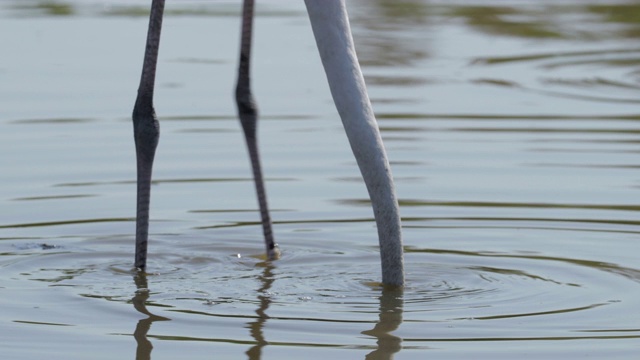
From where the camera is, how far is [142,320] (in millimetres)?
4363

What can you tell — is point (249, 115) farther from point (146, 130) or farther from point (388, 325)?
point (388, 325)

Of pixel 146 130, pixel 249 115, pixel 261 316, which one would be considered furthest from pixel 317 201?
pixel 261 316

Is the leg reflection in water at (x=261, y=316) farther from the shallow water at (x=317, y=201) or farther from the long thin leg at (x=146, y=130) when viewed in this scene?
the long thin leg at (x=146, y=130)

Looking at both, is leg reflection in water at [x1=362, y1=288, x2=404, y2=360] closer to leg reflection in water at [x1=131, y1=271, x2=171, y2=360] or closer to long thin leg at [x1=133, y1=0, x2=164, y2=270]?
leg reflection in water at [x1=131, y1=271, x2=171, y2=360]

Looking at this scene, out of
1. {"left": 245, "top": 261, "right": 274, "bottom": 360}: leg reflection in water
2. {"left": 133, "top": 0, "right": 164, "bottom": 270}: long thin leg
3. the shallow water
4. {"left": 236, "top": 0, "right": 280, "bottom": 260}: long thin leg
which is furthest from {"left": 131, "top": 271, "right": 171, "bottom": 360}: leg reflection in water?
{"left": 236, "top": 0, "right": 280, "bottom": 260}: long thin leg

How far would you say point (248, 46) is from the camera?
538cm

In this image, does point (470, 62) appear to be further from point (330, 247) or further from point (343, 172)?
point (330, 247)

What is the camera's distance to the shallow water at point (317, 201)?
427cm

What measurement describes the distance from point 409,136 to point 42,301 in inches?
131

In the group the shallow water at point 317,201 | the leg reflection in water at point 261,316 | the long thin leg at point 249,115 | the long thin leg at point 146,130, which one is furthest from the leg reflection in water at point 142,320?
the long thin leg at point 249,115

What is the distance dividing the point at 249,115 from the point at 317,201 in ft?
2.49

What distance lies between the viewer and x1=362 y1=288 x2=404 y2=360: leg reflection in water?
4074 mm

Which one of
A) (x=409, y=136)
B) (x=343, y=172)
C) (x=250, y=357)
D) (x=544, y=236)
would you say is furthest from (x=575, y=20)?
(x=250, y=357)

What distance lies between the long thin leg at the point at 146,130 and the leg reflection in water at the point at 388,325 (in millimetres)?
888
